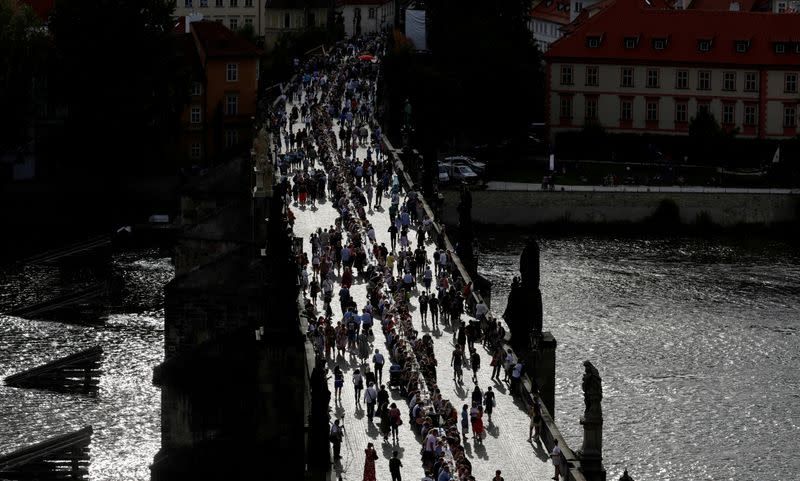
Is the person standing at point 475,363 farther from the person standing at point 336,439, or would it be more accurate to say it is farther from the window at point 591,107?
the window at point 591,107

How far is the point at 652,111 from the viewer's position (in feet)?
438

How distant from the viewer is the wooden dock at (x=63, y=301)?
90.2 metres

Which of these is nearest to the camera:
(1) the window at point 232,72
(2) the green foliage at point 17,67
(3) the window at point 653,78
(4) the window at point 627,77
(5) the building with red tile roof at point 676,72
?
(2) the green foliage at point 17,67

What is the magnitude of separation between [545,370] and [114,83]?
68437mm

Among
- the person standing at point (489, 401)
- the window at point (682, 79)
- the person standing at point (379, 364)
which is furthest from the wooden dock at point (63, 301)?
the window at point (682, 79)

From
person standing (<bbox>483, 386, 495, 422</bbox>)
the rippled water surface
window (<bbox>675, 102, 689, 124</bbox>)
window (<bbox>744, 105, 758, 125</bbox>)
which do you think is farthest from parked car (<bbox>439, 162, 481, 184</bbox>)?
person standing (<bbox>483, 386, 495, 422</bbox>)

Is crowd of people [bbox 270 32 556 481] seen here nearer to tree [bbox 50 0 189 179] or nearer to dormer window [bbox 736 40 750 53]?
tree [bbox 50 0 189 179]

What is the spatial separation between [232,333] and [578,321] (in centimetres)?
2620

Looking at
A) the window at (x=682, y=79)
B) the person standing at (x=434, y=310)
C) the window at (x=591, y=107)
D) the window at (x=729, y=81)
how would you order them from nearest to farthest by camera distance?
the person standing at (x=434, y=310), the window at (x=729, y=81), the window at (x=682, y=79), the window at (x=591, y=107)

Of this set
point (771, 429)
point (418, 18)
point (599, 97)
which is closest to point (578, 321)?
point (771, 429)

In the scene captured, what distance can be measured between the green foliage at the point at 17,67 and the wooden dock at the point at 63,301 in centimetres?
2521

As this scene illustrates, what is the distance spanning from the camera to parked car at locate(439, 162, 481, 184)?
122 m

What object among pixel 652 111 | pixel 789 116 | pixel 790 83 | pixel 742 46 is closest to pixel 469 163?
pixel 652 111

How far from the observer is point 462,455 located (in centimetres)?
5109
